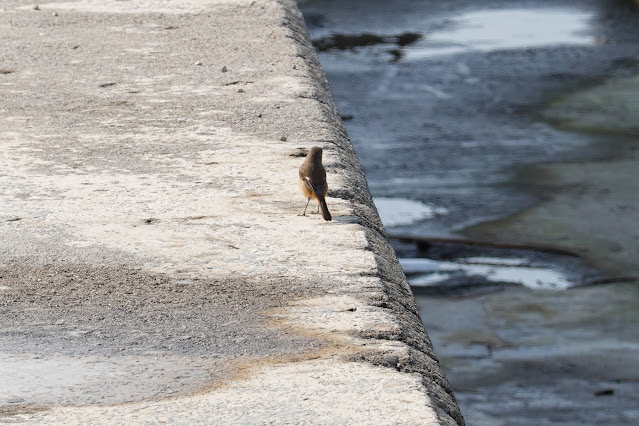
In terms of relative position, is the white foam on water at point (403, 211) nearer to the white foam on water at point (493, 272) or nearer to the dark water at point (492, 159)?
the dark water at point (492, 159)

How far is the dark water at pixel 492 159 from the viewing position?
479cm

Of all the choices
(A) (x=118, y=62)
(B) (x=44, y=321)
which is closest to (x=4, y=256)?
(B) (x=44, y=321)

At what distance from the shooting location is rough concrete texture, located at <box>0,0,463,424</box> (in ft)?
5.52

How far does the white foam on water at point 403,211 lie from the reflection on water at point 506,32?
12.4 feet

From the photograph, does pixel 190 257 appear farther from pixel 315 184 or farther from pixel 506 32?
pixel 506 32

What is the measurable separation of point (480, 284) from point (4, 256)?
3822mm

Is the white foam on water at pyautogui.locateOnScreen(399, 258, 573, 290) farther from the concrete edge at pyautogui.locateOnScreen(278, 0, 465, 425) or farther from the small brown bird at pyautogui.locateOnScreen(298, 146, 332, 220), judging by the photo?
the small brown bird at pyautogui.locateOnScreen(298, 146, 332, 220)

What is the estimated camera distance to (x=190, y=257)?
2.20 meters

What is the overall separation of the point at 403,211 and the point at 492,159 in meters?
1.28

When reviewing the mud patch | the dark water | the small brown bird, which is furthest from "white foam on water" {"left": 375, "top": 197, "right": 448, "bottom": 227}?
the mud patch

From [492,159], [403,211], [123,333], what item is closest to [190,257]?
[123,333]

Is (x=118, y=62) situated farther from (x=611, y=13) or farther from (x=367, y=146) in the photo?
(x=611, y=13)

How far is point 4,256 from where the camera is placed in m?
2.18

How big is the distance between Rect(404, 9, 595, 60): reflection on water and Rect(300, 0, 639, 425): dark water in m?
0.03
